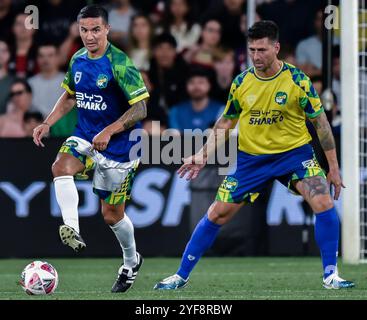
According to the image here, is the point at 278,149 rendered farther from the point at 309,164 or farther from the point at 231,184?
the point at 231,184

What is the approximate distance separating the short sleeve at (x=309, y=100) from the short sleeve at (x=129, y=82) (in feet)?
4.07

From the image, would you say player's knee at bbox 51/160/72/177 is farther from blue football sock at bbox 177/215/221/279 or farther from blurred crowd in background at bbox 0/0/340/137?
blurred crowd in background at bbox 0/0/340/137

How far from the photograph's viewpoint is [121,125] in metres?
8.97

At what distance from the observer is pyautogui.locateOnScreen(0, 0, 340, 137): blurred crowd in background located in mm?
14148

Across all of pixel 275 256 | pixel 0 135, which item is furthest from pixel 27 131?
pixel 275 256

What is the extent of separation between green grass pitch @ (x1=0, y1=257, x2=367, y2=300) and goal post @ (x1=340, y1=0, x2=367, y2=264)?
0.49 meters

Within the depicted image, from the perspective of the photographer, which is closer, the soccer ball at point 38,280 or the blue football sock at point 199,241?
the soccer ball at point 38,280

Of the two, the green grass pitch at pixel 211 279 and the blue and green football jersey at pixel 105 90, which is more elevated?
the blue and green football jersey at pixel 105 90

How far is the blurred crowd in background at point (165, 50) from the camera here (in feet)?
46.4

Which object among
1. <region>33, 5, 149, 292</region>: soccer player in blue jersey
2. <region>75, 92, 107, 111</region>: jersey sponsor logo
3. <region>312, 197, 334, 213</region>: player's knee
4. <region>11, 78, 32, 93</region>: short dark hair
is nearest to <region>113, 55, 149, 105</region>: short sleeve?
<region>33, 5, 149, 292</region>: soccer player in blue jersey

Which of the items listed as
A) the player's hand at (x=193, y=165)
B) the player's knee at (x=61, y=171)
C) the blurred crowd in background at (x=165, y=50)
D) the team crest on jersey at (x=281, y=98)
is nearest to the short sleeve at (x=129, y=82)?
the player's hand at (x=193, y=165)

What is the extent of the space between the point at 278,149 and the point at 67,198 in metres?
1.71

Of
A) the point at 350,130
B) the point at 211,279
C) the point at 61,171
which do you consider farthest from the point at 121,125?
the point at 350,130

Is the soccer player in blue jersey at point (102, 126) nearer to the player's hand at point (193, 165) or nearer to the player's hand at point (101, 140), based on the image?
the player's hand at point (101, 140)
